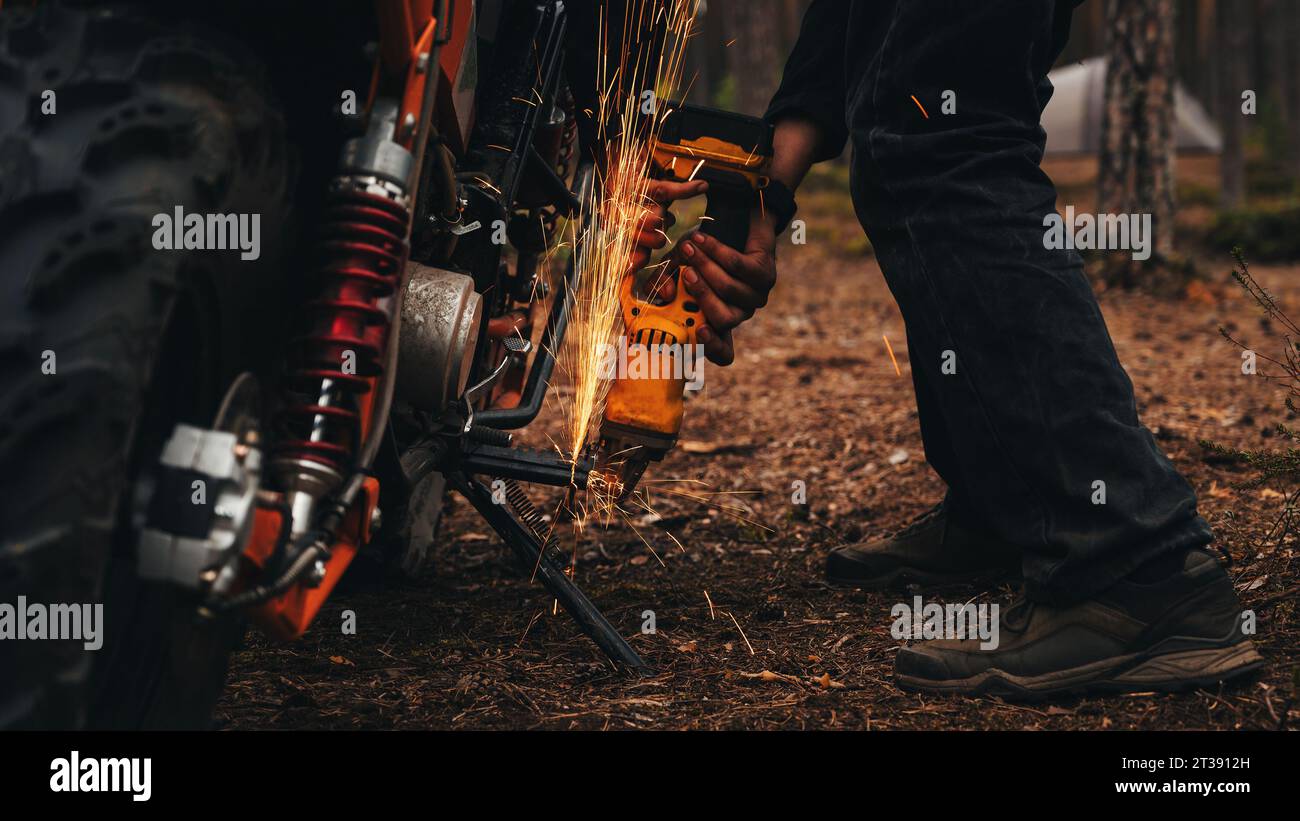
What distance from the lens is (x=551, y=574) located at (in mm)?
2258

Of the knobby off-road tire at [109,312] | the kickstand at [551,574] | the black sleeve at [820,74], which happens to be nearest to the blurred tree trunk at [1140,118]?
the black sleeve at [820,74]

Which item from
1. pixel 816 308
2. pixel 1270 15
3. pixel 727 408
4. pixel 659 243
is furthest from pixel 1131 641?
pixel 1270 15

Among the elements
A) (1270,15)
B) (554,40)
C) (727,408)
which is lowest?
(727,408)

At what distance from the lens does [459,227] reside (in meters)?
2.10

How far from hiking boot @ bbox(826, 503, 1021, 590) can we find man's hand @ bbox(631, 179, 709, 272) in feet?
2.70

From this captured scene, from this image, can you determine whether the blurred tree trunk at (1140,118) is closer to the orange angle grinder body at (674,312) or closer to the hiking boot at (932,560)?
the hiking boot at (932,560)

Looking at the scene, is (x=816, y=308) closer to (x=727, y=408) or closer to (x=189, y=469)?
(x=727, y=408)

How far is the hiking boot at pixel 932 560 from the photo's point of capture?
264cm

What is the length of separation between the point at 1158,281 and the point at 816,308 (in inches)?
68.2

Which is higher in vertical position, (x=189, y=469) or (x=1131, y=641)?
(x=189, y=469)

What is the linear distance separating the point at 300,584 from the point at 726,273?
130 cm

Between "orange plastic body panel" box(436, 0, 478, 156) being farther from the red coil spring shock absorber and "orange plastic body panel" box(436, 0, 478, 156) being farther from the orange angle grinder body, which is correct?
the orange angle grinder body

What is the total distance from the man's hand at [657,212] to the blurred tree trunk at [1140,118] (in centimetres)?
429
